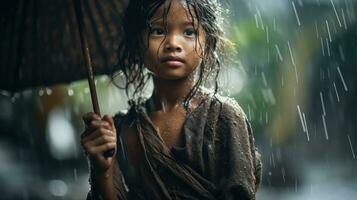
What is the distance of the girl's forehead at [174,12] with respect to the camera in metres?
2.65

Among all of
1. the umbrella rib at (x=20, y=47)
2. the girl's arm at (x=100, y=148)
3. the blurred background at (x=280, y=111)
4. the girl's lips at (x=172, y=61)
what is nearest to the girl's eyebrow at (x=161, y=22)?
the girl's lips at (x=172, y=61)

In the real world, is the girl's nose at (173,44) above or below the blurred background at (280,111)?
above

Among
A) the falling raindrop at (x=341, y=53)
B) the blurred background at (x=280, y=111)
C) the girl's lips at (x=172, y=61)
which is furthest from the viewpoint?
the falling raindrop at (x=341, y=53)

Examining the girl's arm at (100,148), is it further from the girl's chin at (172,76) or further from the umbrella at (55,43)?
the umbrella at (55,43)

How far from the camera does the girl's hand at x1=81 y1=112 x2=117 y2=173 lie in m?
2.53

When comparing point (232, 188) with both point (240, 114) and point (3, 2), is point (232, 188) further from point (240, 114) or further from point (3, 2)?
point (3, 2)

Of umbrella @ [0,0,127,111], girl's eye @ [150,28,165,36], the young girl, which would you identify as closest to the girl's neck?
the young girl

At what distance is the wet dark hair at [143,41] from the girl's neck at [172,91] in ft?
0.09

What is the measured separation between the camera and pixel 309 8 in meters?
12.2

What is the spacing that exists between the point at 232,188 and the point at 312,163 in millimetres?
13045

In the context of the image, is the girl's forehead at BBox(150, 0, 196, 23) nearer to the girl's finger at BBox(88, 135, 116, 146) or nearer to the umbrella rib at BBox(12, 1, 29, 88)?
the girl's finger at BBox(88, 135, 116, 146)

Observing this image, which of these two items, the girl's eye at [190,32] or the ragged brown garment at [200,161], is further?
the girl's eye at [190,32]

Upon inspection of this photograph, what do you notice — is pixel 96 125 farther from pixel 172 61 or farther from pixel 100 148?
pixel 172 61

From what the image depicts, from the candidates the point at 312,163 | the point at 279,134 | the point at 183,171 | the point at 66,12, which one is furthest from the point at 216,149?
the point at 312,163
